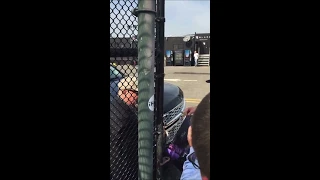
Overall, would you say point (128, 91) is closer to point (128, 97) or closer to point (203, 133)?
point (128, 97)

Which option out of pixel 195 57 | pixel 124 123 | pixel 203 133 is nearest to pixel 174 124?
pixel 124 123

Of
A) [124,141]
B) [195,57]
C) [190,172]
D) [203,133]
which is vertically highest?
[195,57]

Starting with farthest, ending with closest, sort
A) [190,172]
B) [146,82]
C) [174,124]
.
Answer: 1. [174,124]
2. [190,172]
3. [146,82]

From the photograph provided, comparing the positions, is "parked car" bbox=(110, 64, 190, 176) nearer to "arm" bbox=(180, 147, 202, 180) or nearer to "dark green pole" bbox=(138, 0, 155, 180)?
"arm" bbox=(180, 147, 202, 180)

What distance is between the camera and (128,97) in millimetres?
1653

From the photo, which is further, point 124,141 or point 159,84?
point 124,141

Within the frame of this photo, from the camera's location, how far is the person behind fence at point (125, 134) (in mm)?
1601

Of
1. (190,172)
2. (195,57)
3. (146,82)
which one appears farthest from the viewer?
(195,57)

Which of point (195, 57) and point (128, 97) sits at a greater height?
point (195, 57)

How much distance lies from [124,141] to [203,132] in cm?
75
